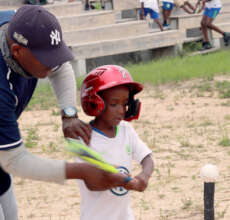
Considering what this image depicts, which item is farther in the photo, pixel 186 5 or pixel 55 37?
pixel 186 5

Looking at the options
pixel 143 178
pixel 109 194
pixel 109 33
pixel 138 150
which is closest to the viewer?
pixel 143 178

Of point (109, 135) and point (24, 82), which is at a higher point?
point (24, 82)

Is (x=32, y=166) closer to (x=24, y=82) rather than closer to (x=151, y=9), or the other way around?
(x=24, y=82)

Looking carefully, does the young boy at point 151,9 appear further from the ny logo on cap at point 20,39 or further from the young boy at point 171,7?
the ny logo on cap at point 20,39

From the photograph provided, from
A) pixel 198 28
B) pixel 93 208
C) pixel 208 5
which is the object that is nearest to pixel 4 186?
pixel 93 208

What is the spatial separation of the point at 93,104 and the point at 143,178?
48cm

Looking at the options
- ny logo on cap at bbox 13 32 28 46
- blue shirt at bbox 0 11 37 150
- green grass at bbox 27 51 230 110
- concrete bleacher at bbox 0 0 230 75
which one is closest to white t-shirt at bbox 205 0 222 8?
concrete bleacher at bbox 0 0 230 75

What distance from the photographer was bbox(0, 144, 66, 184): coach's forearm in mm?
2602

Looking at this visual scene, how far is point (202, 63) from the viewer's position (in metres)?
11.9

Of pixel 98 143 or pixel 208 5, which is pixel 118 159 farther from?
pixel 208 5

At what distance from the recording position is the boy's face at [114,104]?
3.03 meters

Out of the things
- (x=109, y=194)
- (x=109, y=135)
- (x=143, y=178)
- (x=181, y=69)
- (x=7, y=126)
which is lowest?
(x=181, y=69)

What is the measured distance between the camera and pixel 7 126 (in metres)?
2.67

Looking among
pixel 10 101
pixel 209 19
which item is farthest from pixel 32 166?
pixel 209 19
